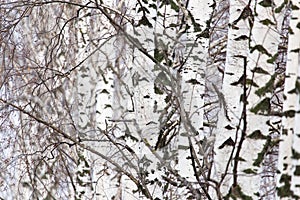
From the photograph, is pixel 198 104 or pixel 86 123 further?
pixel 86 123

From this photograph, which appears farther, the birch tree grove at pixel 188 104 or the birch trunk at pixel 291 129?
the birch tree grove at pixel 188 104

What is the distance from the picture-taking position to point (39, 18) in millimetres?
4828

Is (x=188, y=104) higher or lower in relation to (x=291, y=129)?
higher

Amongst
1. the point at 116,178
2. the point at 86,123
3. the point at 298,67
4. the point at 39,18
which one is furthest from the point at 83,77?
the point at 298,67

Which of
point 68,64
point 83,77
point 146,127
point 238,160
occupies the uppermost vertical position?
point 68,64

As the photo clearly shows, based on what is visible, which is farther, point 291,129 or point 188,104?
point 188,104

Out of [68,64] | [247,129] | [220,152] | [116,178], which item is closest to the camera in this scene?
[247,129]

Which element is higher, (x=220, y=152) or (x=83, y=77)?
(x=83, y=77)

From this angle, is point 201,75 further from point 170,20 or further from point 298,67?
point 298,67

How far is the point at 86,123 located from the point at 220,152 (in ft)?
4.35

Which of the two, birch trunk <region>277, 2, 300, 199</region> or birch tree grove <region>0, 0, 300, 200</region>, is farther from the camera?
birch tree grove <region>0, 0, 300, 200</region>

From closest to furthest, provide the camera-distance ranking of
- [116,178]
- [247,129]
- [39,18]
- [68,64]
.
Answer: [247,129] < [116,178] < [68,64] < [39,18]

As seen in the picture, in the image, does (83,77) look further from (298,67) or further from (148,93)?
(298,67)

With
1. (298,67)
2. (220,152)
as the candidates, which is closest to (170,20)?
(220,152)
